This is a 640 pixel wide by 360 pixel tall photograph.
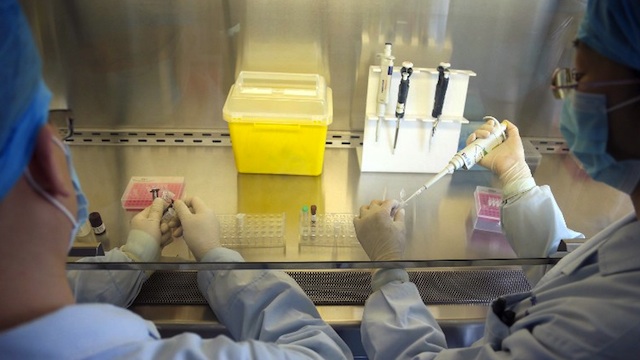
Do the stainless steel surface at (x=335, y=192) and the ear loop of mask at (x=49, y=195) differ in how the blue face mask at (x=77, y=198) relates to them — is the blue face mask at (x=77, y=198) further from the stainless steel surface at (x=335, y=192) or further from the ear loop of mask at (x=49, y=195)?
the stainless steel surface at (x=335, y=192)

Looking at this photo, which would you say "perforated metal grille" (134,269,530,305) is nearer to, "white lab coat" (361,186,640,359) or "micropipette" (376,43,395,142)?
"white lab coat" (361,186,640,359)

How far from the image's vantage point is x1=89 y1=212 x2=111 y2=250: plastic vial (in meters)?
1.16

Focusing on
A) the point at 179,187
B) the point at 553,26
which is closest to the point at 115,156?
the point at 179,187

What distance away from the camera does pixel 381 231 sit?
3.81ft

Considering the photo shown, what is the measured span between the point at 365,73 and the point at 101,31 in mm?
833

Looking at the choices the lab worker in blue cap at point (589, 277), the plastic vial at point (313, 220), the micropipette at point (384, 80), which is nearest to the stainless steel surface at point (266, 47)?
the micropipette at point (384, 80)

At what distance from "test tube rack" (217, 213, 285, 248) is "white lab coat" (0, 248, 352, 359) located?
8 centimetres

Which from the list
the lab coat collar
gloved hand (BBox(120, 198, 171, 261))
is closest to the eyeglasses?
the lab coat collar

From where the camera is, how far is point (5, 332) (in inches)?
23.6

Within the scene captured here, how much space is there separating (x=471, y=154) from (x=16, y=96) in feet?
3.66

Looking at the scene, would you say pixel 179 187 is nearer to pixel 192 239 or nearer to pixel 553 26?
pixel 192 239

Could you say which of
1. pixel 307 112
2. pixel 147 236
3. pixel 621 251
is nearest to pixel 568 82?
pixel 621 251

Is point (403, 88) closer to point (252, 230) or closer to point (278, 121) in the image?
point (278, 121)

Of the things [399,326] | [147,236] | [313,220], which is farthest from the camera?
[313,220]
